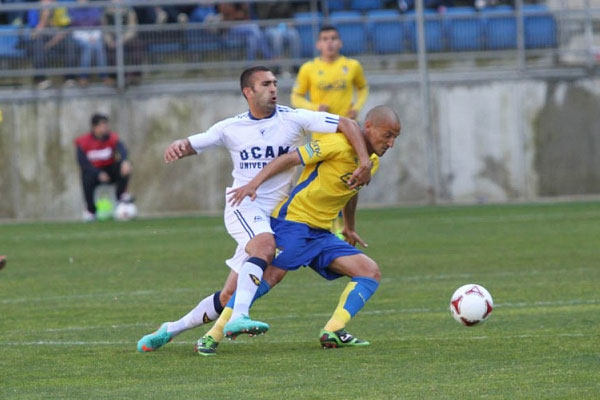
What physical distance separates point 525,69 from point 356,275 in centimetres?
1624

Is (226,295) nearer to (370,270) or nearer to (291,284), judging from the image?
(370,270)


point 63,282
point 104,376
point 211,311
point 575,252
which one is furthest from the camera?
point 575,252

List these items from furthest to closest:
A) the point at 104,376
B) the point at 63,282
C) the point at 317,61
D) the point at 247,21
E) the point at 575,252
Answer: the point at 247,21 < the point at 317,61 < the point at 575,252 < the point at 63,282 < the point at 104,376

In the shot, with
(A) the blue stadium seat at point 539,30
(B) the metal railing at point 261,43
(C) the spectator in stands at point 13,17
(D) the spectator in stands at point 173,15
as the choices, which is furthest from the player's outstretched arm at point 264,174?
(C) the spectator in stands at point 13,17

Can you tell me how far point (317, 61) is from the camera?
16.7 metres

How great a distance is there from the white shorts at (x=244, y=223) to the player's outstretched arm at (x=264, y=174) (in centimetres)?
10

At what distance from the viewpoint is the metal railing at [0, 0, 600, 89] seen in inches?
915

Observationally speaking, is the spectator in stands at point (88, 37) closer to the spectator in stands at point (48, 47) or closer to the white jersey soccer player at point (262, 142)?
the spectator in stands at point (48, 47)

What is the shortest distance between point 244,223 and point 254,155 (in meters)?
0.47

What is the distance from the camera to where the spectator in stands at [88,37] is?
23375 millimetres

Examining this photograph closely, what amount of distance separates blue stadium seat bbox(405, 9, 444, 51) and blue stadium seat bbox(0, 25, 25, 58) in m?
Result: 6.92

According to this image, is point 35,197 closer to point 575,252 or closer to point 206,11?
point 206,11

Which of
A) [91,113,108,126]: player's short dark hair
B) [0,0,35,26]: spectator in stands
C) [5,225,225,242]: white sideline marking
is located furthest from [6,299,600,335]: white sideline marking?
[0,0,35,26]: spectator in stands

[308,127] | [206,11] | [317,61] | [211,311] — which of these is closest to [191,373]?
[211,311]
